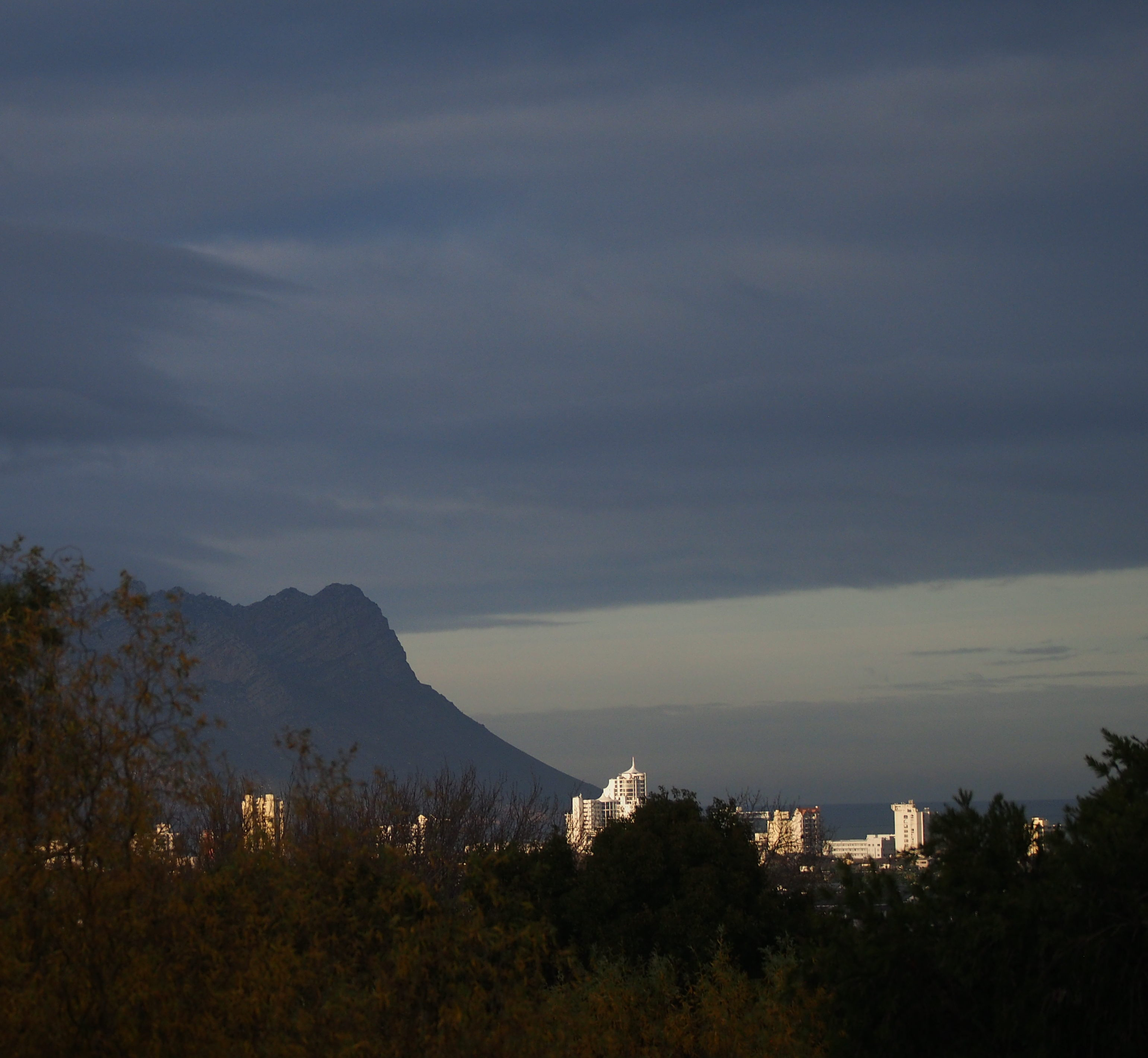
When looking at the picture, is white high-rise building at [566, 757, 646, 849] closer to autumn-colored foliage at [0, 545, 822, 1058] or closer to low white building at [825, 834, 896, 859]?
low white building at [825, 834, 896, 859]

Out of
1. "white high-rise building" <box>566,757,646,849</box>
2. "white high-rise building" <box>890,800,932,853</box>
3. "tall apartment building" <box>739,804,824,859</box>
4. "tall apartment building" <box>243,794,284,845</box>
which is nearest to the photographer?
"tall apartment building" <box>243,794,284,845</box>

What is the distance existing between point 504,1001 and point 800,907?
14.3 m

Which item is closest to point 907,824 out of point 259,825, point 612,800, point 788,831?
point 612,800

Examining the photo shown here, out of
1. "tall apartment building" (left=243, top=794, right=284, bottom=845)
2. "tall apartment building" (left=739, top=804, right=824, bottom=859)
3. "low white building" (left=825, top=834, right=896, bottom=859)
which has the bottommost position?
"low white building" (left=825, top=834, right=896, bottom=859)

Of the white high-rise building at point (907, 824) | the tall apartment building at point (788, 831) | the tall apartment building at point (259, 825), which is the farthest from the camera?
the white high-rise building at point (907, 824)

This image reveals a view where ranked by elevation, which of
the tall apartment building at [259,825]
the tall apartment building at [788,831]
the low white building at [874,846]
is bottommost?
the low white building at [874,846]

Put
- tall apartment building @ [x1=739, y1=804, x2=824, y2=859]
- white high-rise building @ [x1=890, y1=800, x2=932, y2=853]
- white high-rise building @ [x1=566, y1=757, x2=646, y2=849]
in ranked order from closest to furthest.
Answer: tall apartment building @ [x1=739, y1=804, x2=824, y2=859], white high-rise building @ [x1=566, y1=757, x2=646, y2=849], white high-rise building @ [x1=890, y1=800, x2=932, y2=853]

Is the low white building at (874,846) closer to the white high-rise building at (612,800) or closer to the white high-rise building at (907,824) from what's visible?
the white high-rise building at (907,824)

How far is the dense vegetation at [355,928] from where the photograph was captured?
962 centimetres

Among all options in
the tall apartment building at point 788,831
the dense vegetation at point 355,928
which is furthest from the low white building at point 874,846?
the dense vegetation at point 355,928

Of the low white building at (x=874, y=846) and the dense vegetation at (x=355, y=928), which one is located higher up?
the dense vegetation at (x=355, y=928)

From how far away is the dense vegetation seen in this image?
962 centimetres

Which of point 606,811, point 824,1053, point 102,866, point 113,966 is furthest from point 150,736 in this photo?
point 606,811

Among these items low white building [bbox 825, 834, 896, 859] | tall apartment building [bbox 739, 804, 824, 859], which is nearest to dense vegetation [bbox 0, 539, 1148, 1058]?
tall apartment building [bbox 739, 804, 824, 859]
